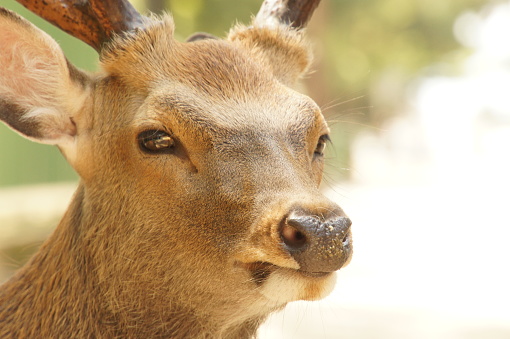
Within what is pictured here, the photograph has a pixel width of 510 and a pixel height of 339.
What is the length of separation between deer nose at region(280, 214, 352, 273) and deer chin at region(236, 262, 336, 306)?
0.06 metres

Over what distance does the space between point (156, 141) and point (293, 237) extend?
888 millimetres

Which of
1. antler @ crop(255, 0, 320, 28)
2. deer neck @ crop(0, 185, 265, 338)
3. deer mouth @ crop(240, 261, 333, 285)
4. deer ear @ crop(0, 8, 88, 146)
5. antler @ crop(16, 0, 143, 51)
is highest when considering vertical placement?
antler @ crop(255, 0, 320, 28)

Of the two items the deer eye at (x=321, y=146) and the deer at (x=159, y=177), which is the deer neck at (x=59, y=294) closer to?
the deer at (x=159, y=177)

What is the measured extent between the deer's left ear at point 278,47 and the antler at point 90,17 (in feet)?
2.05

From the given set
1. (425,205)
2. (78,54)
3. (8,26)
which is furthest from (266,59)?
(425,205)

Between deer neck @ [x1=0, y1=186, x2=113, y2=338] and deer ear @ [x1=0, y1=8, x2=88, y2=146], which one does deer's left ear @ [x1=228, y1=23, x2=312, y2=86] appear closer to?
deer ear @ [x1=0, y1=8, x2=88, y2=146]

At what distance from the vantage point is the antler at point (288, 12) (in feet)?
14.1

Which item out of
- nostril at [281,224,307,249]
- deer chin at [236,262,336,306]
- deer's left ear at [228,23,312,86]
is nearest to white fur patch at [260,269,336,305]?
deer chin at [236,262,336,306]

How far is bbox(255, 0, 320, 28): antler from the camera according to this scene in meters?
4.30

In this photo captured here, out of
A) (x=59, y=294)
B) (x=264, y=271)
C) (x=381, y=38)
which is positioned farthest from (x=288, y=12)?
(x=381, y=38)

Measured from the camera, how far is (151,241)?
3.42m

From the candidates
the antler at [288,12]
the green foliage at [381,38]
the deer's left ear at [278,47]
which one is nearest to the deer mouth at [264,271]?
the deer's left ear at [278,47]

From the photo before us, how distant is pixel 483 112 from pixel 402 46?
16.9 ft

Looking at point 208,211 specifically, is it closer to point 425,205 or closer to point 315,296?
point 315,296
